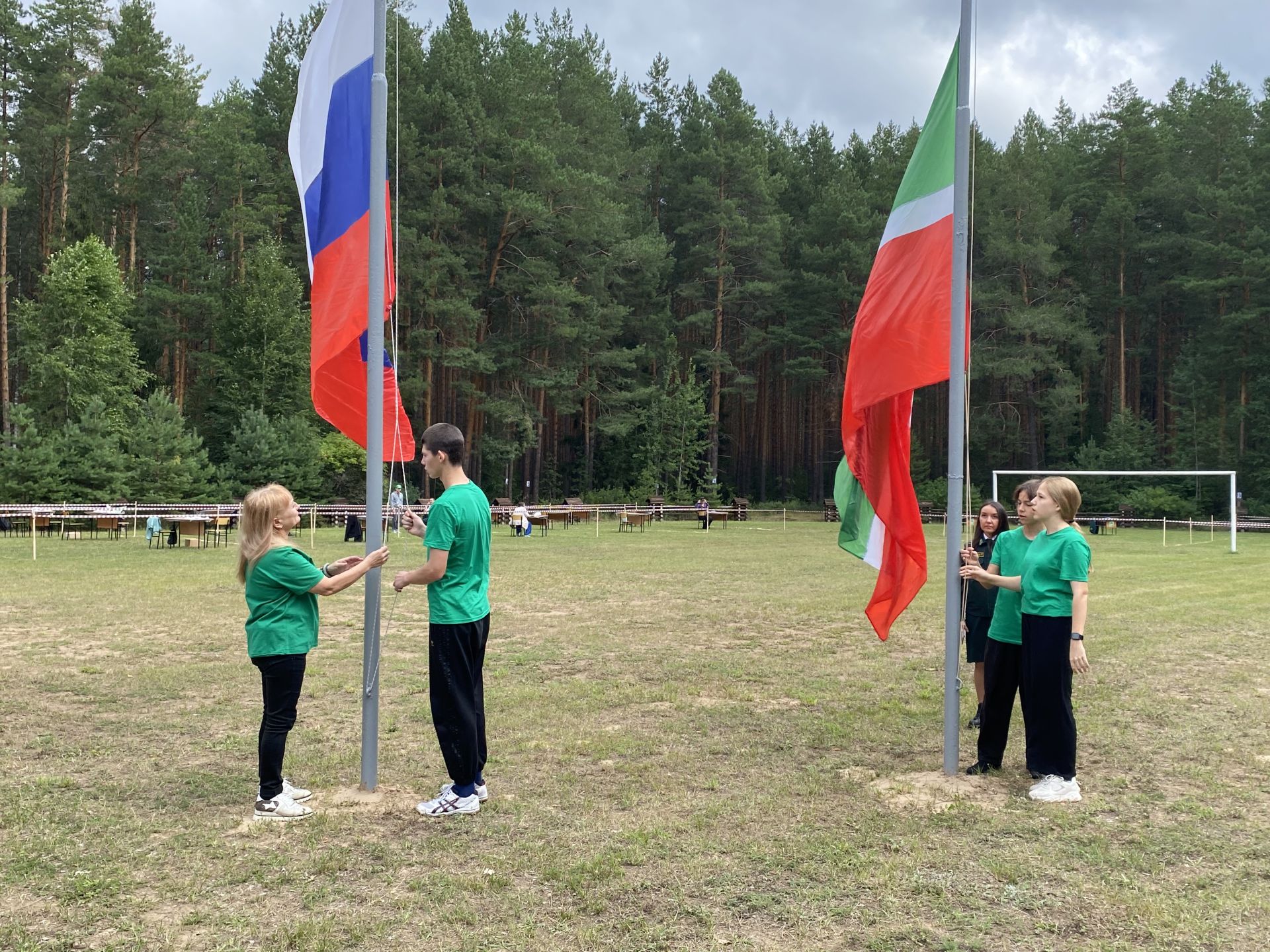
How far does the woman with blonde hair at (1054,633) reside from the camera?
5.34 meters

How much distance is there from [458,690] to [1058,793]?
Result: 3301 mm

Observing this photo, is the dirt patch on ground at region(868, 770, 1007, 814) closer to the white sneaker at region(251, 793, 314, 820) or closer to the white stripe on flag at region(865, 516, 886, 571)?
the white stripe on flag at region(865, 516, 886, 571)

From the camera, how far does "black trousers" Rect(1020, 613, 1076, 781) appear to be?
539cm

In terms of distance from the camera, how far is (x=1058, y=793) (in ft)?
17.6

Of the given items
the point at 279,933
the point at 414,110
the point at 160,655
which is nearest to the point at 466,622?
the point at 279,933

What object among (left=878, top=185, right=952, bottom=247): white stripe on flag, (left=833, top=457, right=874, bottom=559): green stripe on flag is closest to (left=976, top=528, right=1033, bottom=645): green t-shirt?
(left=833, top=457, right=874, bottom=559): green stripe on flag

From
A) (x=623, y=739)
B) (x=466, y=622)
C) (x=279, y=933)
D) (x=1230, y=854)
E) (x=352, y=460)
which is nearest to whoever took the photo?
(x=279, y=933)

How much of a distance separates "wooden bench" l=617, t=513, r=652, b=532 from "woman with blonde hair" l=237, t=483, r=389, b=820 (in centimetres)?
2792

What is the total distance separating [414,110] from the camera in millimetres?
42094

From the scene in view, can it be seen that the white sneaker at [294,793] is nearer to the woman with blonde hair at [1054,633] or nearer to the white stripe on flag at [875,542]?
the white stripe on flag at [875,542]

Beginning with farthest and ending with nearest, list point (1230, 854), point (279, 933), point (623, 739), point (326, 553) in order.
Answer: point (326, 553) < point (623, 739) < point (1230, 854) < point (279, 933)

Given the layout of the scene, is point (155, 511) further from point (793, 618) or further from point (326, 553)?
point (793, 618)

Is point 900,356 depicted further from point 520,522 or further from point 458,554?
point 520,522

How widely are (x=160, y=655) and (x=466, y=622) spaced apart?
5843mm
